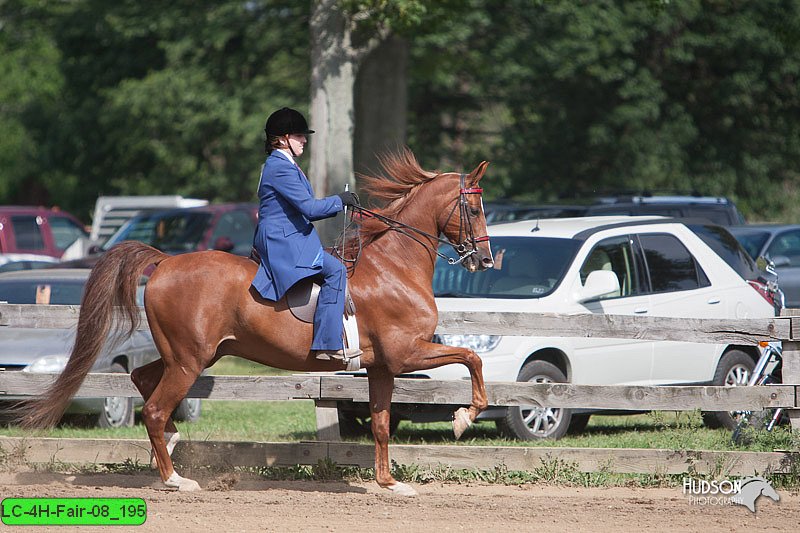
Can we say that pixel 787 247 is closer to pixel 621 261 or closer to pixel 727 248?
pixel 727 248

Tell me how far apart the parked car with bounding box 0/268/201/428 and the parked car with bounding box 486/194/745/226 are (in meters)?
5.88

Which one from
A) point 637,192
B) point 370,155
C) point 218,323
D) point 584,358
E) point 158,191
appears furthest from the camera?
point 158,191

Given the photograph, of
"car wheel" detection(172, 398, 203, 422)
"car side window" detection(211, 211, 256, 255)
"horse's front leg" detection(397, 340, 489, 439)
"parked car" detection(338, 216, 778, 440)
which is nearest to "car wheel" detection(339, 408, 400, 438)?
"parked car" detection(338, 216, 778, 440)

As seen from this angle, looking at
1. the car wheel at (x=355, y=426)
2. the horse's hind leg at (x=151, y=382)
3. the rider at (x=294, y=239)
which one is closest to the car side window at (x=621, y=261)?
the car wheel at (x=355, y=426)

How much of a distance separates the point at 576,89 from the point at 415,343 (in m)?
25.7

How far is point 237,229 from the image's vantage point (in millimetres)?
19719

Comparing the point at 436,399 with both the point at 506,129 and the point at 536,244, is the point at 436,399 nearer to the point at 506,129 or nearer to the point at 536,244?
the point at 536,244

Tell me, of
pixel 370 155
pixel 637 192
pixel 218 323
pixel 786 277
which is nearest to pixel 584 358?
pixel 218 323

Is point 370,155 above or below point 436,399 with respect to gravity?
above

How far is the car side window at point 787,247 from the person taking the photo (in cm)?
1634

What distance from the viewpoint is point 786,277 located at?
52.1 ft

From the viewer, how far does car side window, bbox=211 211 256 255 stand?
1922 centimetres

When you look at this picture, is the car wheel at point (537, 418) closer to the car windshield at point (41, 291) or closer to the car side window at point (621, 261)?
the car side window at point (621, 261)

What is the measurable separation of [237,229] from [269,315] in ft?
39.3
